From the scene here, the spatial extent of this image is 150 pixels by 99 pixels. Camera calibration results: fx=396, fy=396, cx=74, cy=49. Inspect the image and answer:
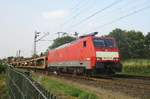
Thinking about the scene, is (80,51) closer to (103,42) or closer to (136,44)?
(103,42)

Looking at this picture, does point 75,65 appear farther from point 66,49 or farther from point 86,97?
point 86,97

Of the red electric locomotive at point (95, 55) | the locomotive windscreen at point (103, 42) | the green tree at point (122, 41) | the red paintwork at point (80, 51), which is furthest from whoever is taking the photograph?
the green tree at point (122, 41)

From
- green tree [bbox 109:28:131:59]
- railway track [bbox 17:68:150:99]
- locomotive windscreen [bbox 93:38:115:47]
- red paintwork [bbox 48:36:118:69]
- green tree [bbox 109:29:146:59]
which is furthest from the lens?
green tree [bbox 109:28:131:59]

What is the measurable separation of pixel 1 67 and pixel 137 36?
80628 mm

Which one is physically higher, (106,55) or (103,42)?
(103,42)

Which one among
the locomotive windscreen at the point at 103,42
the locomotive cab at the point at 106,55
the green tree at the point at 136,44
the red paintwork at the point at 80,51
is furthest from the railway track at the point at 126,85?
the green tree at the point at 136,44

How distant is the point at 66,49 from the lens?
34.0 m

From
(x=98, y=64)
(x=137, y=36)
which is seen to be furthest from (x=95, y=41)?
(x=137, y=36)

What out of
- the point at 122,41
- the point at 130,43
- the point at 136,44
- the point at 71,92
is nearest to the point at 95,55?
the point at 71,92

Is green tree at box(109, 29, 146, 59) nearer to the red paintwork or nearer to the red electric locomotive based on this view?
the red paintwork

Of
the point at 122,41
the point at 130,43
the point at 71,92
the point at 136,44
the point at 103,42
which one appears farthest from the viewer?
the point at 122,41

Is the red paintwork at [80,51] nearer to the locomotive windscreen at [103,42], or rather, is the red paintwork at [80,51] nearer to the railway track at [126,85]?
the locomotive windscreen at [103,42]

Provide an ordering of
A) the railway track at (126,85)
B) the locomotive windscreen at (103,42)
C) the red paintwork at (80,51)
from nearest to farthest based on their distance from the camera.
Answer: the railway track at (126,85) → the red paintwork at (80,51) → the locomotive windscreen at (103,42)

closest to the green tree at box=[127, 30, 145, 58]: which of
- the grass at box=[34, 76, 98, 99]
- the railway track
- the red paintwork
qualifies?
the red paintwork
